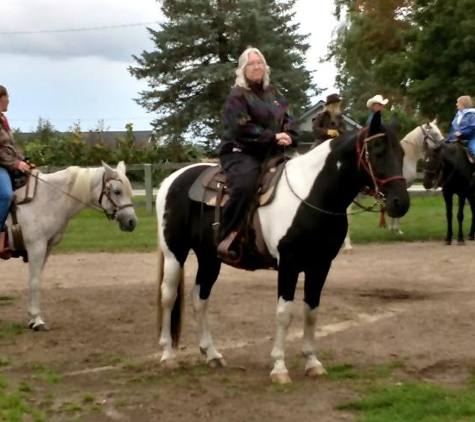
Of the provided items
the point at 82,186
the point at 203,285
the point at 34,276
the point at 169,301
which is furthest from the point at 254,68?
the point at 34,276

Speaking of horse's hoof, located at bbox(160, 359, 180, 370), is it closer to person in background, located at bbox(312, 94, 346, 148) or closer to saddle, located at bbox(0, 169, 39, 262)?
saddle, located at bbox(0, 169, 39, 262)

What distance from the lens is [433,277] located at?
41.2 feet

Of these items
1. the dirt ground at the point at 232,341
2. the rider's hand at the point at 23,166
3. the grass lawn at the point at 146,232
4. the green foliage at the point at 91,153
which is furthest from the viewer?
the green foliage at the point at 91,153

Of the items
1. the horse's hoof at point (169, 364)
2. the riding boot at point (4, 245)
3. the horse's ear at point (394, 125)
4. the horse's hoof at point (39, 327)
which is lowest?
the horse's hoof at point (39, 327)

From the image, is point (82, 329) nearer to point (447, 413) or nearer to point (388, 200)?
point (388, 200)

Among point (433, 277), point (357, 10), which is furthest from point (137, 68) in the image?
point (433, 277)

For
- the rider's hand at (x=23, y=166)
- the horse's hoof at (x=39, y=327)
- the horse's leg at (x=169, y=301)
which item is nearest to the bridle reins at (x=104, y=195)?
the rider's hand at (x=23, y=166)

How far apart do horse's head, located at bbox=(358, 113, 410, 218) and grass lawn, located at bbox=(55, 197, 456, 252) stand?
33.1 feet

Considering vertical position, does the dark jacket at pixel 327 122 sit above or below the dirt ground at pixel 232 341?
above

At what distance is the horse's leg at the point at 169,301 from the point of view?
8016 millimetres

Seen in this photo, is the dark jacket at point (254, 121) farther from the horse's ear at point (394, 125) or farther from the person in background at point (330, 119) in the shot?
the person in background at point (330, 119)

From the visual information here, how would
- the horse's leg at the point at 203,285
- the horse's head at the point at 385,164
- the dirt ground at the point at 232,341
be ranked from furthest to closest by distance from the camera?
the horse's leg at the point at 203,285 → the horse's head at the point at 385,164 → the dirt ground at the point at 232,341

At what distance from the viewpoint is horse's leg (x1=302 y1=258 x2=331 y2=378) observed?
7.29 m

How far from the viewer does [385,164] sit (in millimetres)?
6828
